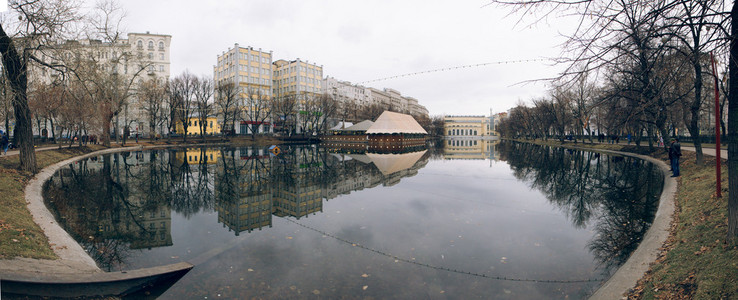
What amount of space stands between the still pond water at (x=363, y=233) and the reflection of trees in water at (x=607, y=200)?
6 centimetres

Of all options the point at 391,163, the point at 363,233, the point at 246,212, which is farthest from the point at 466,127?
the point at 363,233

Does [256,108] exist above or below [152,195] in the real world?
above

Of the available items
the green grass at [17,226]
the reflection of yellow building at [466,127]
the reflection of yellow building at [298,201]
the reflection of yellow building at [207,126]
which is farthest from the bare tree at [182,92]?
the reflection of yellow building at [466,127]

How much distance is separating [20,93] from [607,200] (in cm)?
2297

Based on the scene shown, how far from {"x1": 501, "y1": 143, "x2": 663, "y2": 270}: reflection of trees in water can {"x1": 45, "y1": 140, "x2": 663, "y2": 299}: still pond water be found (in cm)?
6

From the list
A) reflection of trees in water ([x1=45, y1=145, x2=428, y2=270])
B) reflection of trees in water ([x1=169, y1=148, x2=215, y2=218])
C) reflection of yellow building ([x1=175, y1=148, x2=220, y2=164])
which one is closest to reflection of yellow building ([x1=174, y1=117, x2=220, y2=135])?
reflection of yellow building ([x1=175, y1=148, x2=220, y2=164])

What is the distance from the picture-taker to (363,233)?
8.73m

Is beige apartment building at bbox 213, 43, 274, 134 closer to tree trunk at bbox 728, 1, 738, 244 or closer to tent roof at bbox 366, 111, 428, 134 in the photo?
tent roof at bbox 366, 111, 428, 134

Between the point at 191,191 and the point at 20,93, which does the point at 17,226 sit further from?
the point at 20,93

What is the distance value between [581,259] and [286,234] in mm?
6959

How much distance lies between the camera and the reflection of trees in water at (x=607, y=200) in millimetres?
7872

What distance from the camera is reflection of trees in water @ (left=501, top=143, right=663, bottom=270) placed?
787cm

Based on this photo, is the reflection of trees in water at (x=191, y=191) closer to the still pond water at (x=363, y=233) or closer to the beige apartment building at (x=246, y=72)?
the still pond water at (x=363, y=233)

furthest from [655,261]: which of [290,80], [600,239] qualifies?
[290,80]
